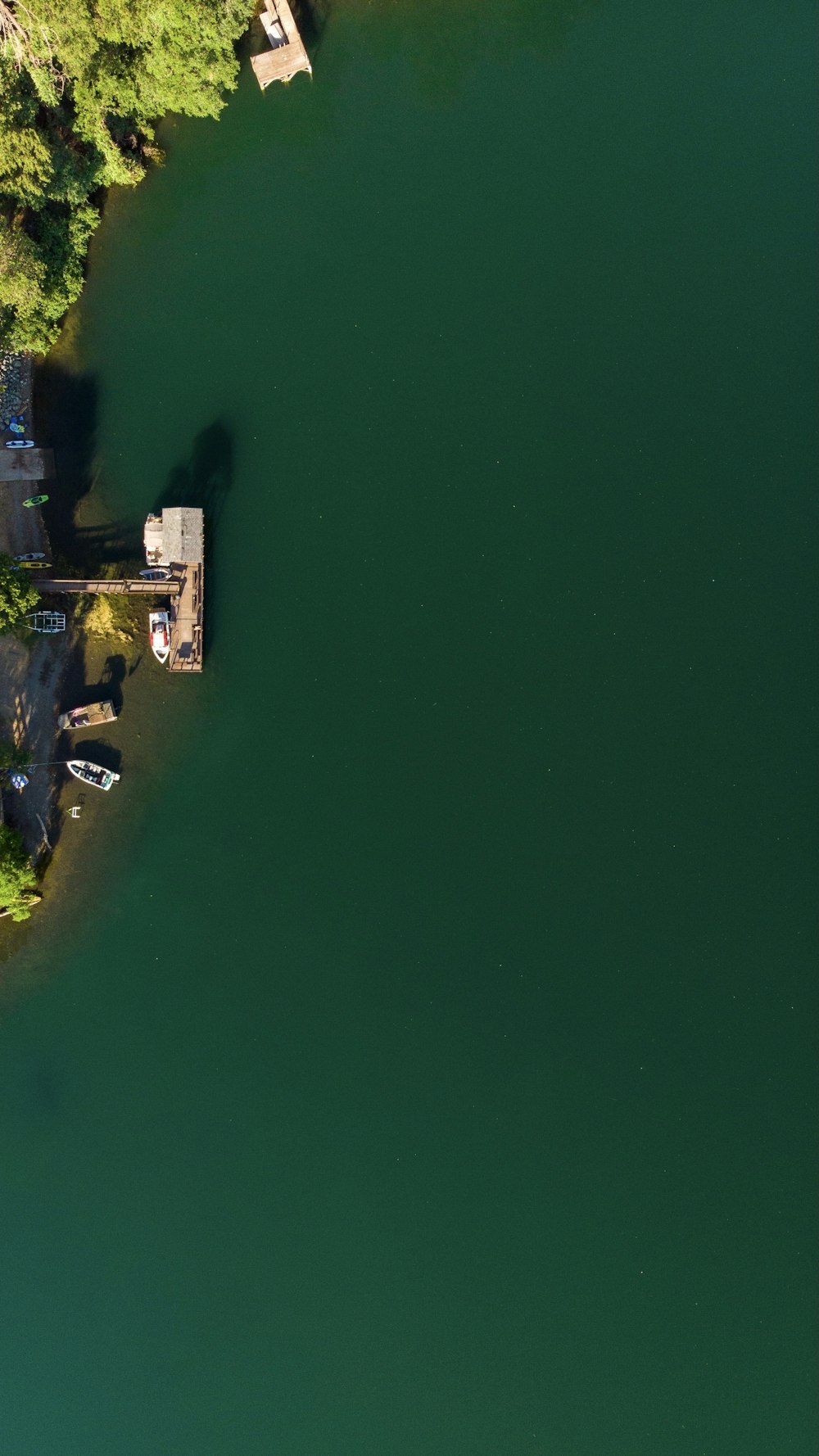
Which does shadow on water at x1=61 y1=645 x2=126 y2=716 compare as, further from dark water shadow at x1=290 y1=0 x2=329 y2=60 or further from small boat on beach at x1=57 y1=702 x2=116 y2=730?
dark water shadow at x1=290 y1=0 x2=329 y2=60

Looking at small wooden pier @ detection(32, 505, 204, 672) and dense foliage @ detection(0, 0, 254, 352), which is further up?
dense foliage @ detection(0, 0, 254, 352)

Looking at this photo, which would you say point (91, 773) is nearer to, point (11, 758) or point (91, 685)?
point (11, 758)

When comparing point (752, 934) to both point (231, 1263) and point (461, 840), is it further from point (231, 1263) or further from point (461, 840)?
point (231, 1263)

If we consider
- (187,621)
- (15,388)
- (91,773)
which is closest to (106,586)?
(187,621)

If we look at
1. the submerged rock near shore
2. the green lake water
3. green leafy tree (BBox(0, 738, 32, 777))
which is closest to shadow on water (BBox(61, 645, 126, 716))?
the green lake water

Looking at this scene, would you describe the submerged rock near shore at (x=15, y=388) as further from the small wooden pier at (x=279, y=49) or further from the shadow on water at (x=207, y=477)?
the small wooden pier at (x=279, y=49)

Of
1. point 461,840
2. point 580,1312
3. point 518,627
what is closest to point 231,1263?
point 580,1312
